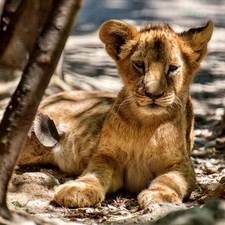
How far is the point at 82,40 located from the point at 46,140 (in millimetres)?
7382

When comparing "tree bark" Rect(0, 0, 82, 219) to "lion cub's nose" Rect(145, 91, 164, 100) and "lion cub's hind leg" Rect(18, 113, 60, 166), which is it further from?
"lion cub's hind leg" Rect(18, 113, 60, 166)

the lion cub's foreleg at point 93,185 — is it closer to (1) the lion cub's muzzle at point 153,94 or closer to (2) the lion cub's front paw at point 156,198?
(2) the lion cub's front paw at point 156,198

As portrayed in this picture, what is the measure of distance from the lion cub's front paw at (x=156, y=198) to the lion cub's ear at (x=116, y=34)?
4.06ft

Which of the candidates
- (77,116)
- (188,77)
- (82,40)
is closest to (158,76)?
(188,77)

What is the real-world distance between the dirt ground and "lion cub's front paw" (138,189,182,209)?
81 mm

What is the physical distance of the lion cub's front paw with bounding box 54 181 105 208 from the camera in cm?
453

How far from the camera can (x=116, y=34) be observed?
5.26 meters

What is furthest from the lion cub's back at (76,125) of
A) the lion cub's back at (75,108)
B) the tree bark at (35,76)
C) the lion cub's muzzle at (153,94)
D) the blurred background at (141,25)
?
the tree bark at (35,76)

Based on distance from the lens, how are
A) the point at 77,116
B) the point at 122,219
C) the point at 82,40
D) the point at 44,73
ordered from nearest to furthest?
the point at 44,73 < the point at 122,219 < the point at 77,116 < the point at 82,40

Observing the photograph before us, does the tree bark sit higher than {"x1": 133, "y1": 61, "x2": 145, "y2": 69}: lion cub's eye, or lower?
higher

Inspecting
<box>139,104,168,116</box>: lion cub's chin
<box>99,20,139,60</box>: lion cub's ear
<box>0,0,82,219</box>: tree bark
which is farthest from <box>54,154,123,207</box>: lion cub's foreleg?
<box>0,0,82,219</box>: tree bark

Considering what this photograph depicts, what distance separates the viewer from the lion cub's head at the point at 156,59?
470 cm

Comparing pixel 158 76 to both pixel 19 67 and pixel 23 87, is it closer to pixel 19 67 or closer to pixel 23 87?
pixel 23 87

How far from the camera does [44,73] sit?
2.82m
